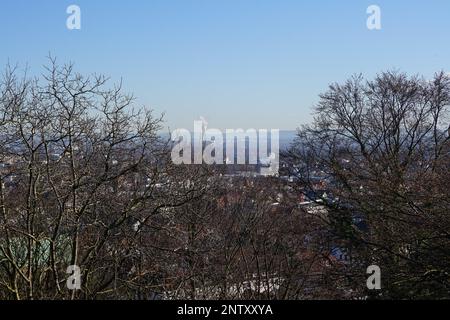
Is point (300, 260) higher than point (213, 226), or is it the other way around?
point (213, 226)

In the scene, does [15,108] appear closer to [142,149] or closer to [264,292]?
[142,149]

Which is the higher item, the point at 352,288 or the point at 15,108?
the point at 15,108

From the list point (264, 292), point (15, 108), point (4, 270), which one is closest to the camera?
point (15, 108)

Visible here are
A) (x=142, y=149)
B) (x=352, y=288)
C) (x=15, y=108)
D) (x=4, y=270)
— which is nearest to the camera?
(x=15, y=108)

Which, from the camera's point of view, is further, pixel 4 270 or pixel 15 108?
pixel 4 270

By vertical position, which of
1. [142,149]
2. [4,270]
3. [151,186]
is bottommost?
[4,270]
